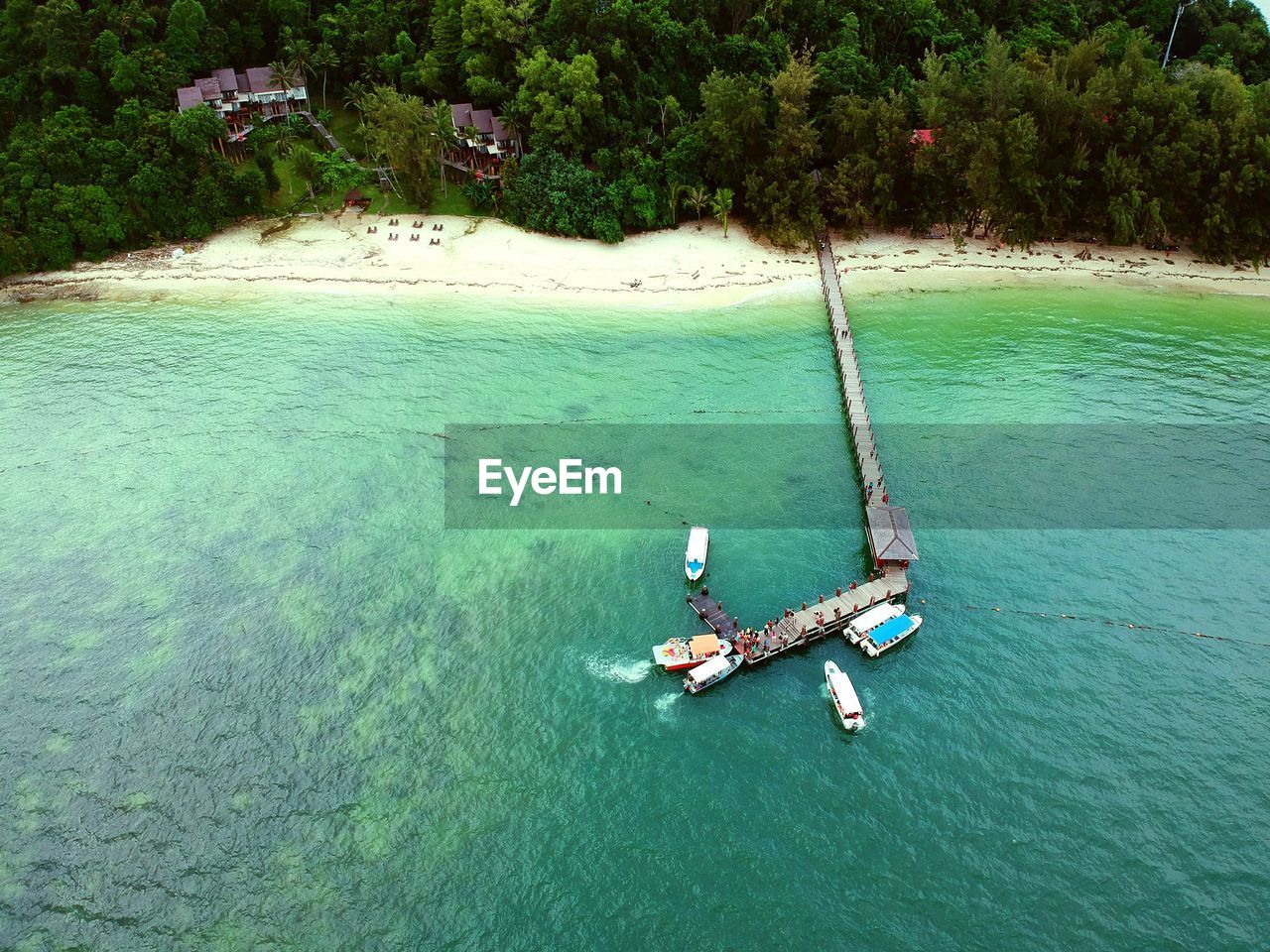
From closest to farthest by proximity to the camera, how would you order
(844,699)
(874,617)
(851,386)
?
(844,699) → (874,617) → (851,386)

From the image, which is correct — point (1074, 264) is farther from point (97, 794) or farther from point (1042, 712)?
point (97, 794)

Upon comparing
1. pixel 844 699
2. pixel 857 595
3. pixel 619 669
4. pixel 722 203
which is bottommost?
pixel 619 669

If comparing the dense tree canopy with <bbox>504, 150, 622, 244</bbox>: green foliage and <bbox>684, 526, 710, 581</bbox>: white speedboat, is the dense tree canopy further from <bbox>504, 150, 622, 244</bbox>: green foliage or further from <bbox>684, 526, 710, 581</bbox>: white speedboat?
<bbox>684, 526, 710, 581</bbox>: white speedboat

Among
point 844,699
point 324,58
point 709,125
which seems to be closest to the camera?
point 844,699

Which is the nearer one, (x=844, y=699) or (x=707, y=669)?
(x=844, y=699)

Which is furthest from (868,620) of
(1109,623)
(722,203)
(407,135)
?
(407,135)

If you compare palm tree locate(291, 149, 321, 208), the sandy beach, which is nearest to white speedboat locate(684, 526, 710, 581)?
the sandy beach

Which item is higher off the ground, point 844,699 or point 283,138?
point 283,138

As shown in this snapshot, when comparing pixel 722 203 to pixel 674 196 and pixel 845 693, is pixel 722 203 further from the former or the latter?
pixel 845 693
